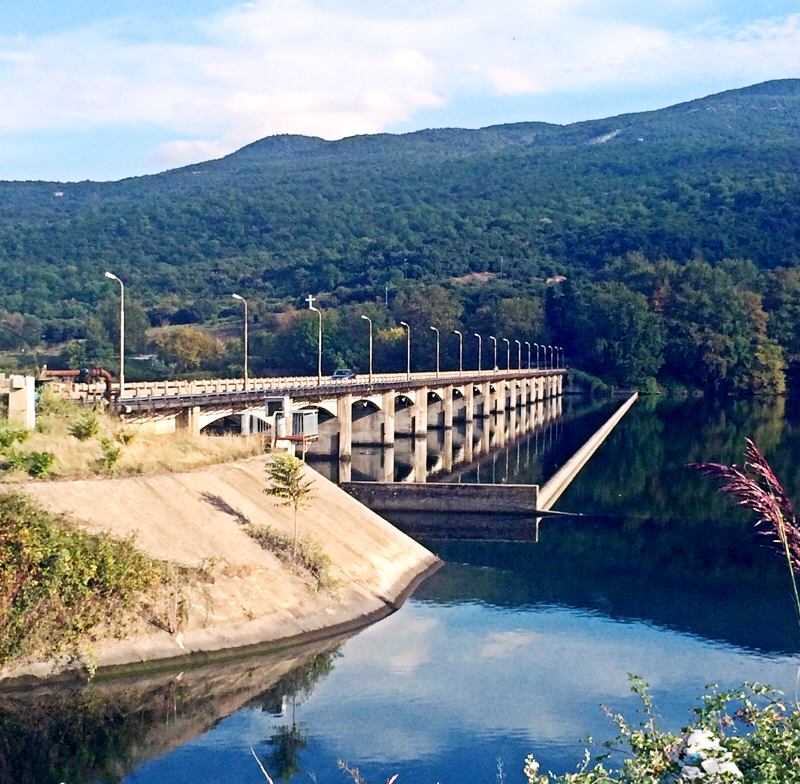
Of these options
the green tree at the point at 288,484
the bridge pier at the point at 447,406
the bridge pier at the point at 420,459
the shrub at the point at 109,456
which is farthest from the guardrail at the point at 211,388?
the green tree at the point at 288,484

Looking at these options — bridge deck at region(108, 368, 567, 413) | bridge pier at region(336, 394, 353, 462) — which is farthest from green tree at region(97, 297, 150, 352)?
bridge pier at region(336, 394, 353, 462)

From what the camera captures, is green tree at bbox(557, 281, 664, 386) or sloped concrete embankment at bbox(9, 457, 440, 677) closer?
sloped concrete embankment at bbox(9, 457, 440, 677)

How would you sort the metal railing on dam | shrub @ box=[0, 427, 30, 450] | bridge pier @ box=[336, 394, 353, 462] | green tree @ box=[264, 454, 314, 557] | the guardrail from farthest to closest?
bridge pier @ box=[336, 394, 353, 462] < the guardrail < the metal railing on dam < green tree @ box=[264, 454, 314, 557] < shrub @ box=[0, 427, 30, 450]

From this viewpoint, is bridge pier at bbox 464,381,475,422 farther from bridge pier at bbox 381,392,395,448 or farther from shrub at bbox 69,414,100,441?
shrub at bbox 69,414,100,441

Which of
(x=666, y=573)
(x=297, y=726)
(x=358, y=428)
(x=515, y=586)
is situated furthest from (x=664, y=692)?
(x=358, y=428)

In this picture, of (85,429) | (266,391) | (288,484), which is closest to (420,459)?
(266,391)

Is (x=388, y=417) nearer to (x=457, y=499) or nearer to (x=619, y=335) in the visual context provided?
(x=457, y=499)
